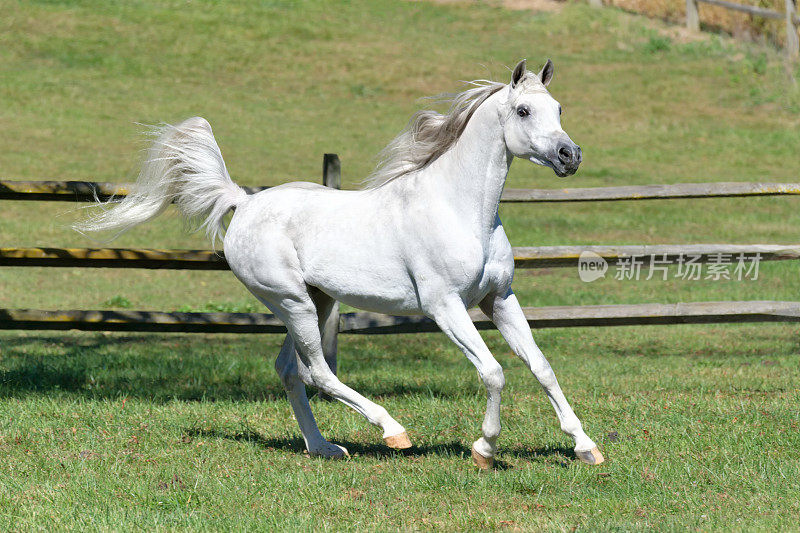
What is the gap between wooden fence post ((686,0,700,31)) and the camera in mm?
25875

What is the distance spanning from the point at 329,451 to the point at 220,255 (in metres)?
1.98


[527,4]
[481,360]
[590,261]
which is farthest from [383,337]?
[527,4]

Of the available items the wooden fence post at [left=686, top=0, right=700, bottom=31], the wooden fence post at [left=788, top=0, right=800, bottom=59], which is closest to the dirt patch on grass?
the wooden fence post at [left=686, top=0, right=700, bottom=31]

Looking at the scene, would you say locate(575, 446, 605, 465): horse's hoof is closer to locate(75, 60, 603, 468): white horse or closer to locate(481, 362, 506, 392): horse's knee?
locate(75, 60, 603, 468): white horse

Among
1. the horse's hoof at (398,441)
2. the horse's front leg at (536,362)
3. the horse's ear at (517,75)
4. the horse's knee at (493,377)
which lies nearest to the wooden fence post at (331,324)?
the horse's hoof at (398,441)

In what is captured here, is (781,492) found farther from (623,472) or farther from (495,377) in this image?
(495,377)

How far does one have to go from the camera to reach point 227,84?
23.5 meters

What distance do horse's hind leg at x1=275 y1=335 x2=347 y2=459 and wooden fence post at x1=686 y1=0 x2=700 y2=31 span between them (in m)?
23.3

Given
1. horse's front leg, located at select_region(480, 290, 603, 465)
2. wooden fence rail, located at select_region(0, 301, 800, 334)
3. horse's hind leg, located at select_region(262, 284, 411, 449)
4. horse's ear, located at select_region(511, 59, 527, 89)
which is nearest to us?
horse's ear, located at select_region(511, 59, 527, 89)

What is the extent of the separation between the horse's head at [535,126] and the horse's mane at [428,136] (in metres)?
0.27

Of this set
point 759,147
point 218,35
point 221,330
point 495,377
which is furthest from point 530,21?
point 495,377

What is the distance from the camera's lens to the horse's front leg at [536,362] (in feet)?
16.1

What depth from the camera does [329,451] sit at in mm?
5258

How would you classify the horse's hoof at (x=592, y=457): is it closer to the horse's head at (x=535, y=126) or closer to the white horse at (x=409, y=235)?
the white horse at (x=409, y=235)
